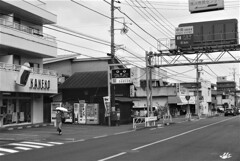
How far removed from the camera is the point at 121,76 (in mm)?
34312

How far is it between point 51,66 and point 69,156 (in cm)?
3585

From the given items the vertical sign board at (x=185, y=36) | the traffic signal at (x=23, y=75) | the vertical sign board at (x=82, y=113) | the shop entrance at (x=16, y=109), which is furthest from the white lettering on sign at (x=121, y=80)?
the traffic signal at (x=23, y=75)

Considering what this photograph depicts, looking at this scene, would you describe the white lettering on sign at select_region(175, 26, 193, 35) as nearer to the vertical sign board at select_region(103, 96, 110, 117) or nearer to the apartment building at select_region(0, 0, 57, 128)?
the vertical sign board at select_region(103, 96, 110, 117)

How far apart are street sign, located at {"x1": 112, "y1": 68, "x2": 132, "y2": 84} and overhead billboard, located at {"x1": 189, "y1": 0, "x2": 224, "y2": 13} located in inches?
571

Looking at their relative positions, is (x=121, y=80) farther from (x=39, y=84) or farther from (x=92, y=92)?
(x=39, y=84)

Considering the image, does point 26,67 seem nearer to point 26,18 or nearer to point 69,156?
point 26,18

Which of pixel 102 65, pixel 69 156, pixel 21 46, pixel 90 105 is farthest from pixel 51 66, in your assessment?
pixel 69 156

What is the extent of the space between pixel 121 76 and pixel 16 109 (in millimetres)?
10260

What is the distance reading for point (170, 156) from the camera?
12.8 meters

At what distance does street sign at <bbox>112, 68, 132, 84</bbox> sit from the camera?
3403 centimetres

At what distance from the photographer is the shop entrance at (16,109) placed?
29109 millimetres

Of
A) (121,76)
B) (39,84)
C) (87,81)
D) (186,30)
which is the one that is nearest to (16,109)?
(39,84)

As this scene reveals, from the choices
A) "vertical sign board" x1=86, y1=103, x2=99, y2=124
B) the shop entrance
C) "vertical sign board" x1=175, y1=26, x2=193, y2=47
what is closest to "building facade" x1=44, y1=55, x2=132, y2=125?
"vertical sign board" x1=86, y1=103, x2=99, y2=124

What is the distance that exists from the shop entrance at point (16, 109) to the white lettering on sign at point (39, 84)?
187 cm
